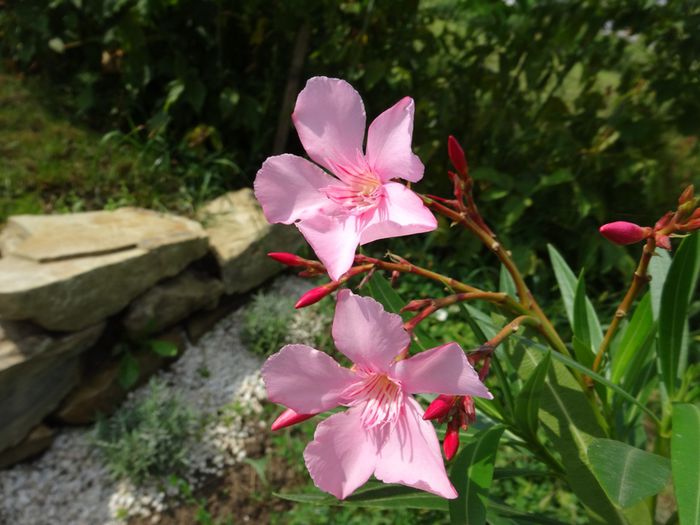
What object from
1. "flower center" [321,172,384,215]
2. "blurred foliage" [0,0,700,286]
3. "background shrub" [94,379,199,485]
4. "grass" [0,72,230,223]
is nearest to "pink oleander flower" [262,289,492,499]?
"flower center" [321,172,384,215]

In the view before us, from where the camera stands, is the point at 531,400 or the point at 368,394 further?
the point at 531,400

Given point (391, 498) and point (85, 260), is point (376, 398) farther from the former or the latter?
point (85, 260)

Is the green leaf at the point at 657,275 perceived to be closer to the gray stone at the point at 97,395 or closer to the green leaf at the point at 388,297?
the green leaf at the point at 388,297

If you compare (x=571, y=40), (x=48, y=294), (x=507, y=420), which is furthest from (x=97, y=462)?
(x=571, y=40)

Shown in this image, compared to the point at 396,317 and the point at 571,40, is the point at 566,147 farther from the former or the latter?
the point at 396,317

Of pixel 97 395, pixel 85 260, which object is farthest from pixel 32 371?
pixel 85 260

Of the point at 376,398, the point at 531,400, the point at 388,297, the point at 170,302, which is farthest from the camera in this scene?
the point at 170,302
